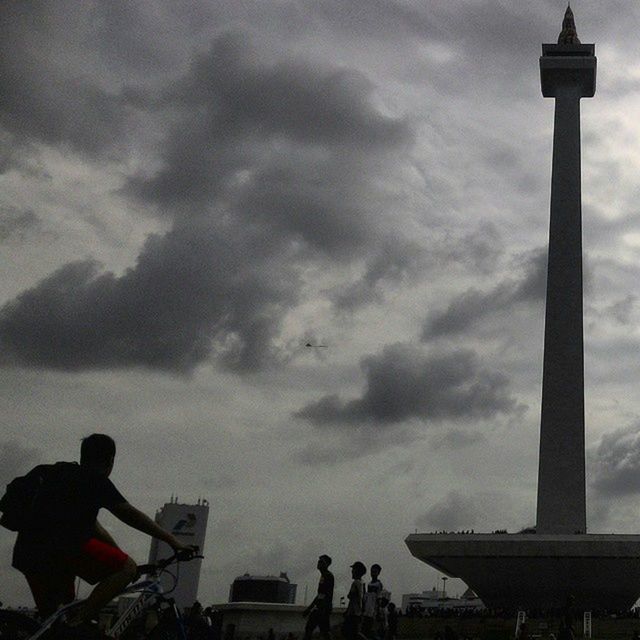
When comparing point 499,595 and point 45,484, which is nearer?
point 45,484

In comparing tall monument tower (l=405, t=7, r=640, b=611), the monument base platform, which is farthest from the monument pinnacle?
the monument base platform

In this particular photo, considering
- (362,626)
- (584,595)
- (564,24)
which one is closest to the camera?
(362,626)

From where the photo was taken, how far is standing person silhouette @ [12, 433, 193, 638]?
5.08 meters

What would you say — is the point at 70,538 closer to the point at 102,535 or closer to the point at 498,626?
the point at 102,535

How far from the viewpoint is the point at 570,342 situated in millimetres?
49344

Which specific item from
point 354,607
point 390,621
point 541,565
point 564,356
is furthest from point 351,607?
point 564,356

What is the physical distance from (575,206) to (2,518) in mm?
49976

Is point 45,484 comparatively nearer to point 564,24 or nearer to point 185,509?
point 564,24

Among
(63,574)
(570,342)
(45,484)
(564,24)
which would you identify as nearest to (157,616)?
(63,574)

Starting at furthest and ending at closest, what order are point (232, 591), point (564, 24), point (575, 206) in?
1. point (232, 591)
2. point (564, 24)
3. point (575, 206)

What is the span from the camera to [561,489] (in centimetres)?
4712

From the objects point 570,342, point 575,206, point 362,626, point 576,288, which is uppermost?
point 575,206

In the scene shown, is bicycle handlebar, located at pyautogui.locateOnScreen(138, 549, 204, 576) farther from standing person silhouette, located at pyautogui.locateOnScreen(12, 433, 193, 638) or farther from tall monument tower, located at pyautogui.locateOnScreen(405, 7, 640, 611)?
tall monument tower, located at pyautogui.locateOnScreen(405, 7, 640, 611)

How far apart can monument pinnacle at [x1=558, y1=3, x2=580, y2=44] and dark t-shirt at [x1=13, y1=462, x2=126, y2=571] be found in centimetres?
5704
